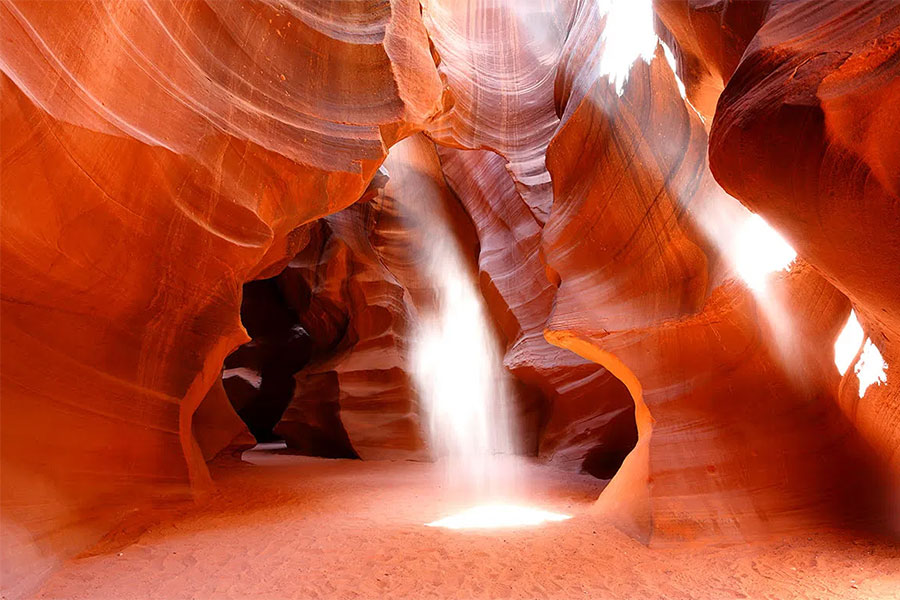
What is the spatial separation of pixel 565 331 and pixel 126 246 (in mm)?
4660

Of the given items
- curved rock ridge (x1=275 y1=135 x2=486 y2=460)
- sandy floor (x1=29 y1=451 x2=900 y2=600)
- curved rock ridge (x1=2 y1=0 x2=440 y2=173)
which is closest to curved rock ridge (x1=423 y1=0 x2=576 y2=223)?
curved rock ridge (x1=2 y1=0 x2=440 y2=173)

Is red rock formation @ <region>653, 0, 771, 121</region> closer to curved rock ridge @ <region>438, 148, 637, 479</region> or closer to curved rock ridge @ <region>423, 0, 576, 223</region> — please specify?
curved rock ridge @ <region>423, 0, 576, 223</region>

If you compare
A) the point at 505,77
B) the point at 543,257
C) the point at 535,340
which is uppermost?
the point at 505,77

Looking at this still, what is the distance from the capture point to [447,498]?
685 cm

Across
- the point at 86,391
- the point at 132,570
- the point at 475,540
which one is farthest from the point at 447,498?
the point at 86,391

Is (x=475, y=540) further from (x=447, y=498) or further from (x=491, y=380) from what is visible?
(x=491, y=380)

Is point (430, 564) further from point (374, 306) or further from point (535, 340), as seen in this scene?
point (374, 306)

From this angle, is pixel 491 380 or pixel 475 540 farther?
pixel 491 380

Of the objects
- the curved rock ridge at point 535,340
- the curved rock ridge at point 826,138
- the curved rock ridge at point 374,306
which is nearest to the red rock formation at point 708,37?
the curved rock ridge at point 826,138

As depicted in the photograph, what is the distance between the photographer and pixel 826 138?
2.81 metres

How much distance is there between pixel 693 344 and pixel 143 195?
17.8 feet

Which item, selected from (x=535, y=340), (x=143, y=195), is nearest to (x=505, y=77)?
(x=535, y=340)

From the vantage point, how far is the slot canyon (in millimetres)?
3328

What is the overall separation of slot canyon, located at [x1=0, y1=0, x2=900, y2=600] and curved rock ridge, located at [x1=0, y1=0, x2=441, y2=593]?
3cm
